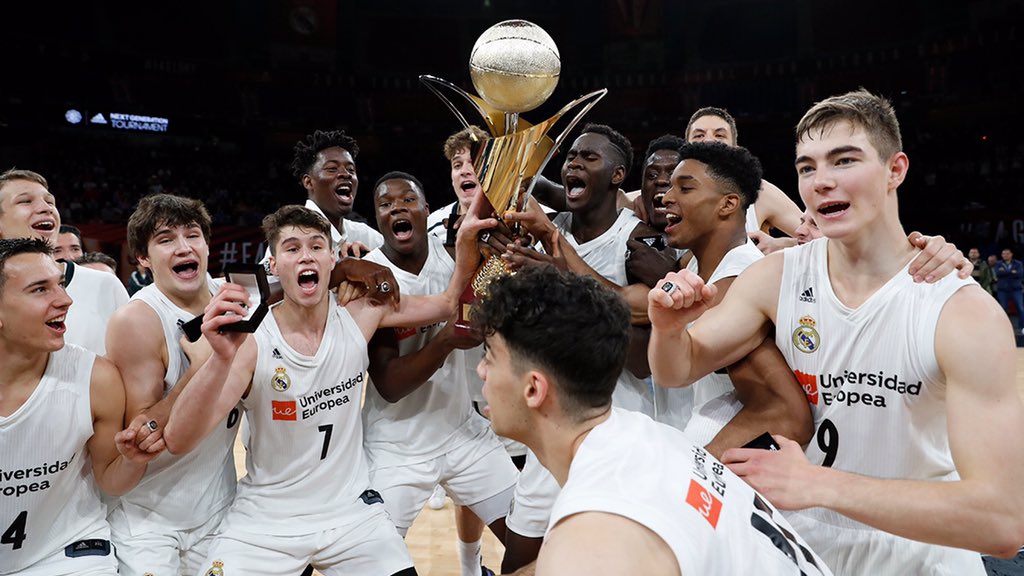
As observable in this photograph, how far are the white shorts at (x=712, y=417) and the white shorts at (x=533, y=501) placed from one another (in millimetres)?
918

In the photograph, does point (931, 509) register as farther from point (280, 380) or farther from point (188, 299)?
point (188, 299)

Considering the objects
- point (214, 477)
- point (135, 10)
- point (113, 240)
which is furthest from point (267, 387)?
point (135, 10)

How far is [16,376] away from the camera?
3133 mm

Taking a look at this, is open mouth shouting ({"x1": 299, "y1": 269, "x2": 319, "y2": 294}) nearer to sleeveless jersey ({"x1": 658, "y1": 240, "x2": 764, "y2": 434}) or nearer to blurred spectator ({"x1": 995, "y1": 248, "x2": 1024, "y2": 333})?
sleeveless jersey ({"x1": 658, "y1": 240, "x2": 764, "y2": 434})

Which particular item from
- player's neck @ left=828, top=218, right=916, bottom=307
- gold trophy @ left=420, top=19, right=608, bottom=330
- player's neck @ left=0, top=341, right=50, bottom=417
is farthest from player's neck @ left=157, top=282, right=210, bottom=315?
player's neck @ left=828, top=218, right=916, bottom=307

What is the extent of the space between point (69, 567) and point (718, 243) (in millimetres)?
2978

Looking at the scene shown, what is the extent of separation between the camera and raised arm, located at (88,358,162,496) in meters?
3.23

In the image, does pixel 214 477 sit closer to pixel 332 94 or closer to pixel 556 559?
pixel 556 559

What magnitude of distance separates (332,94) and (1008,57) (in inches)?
667

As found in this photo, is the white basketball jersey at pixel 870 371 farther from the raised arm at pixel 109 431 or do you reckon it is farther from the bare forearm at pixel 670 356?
the raised arm at pixel 109 431

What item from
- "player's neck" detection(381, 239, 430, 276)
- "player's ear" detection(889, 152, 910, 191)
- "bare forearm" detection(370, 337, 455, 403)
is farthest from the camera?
"player's neck" detection(381, 239, 430, 276)

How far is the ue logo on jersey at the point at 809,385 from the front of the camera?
2.77 metres

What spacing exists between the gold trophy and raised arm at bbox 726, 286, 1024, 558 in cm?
143

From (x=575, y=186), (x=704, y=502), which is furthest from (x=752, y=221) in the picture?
(x=704, y=502)
